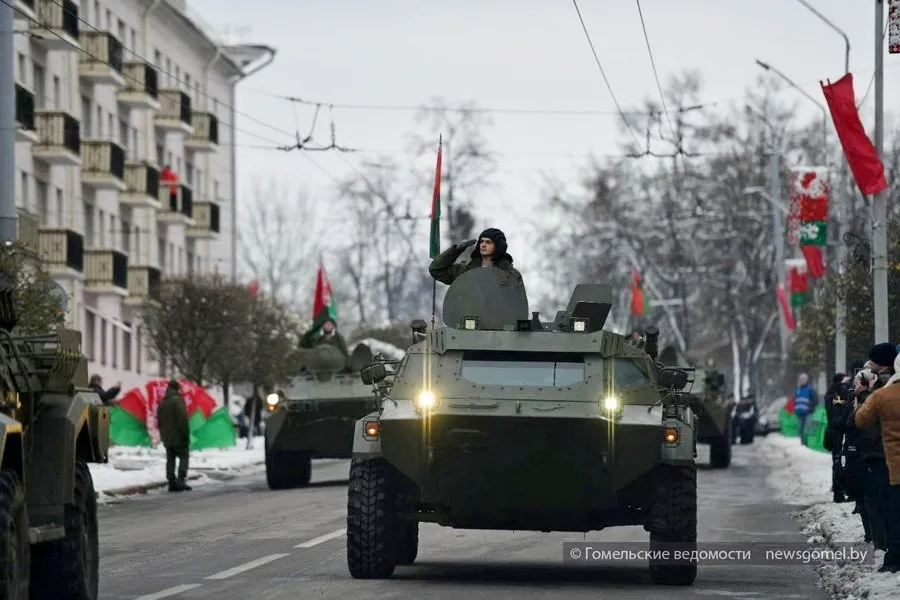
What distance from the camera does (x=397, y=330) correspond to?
80.8 meters

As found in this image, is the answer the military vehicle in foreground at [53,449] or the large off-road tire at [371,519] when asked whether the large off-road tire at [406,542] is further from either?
the military vehicle in foreground at [53,449]

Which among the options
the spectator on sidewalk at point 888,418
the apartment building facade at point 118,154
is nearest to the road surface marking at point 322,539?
the spectator on sidewalk at point 888,418

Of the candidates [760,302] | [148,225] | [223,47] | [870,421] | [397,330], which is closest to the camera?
[870,421]

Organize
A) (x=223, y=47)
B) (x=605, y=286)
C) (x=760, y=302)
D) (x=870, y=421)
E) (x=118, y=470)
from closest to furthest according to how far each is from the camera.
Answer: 1. (x=870, y=421)
2. (x=605, y=286)
3. (x=118, y=470)
4. (x=223, y=47)
5. (x=760, y=302)

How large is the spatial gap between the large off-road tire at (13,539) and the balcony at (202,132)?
56.3m

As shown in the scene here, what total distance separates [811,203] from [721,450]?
542cm

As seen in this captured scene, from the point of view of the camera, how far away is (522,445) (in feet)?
48.2

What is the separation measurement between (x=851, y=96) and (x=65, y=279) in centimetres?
2803

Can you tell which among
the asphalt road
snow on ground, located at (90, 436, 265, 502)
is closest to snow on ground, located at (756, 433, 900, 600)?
the asphalt road

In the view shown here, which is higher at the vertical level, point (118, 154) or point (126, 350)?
point (118, 154)

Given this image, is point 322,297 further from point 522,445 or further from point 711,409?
point 522,445

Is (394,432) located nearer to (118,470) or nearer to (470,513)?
(470,513)

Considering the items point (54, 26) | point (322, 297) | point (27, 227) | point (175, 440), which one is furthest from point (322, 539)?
point (54, 26)

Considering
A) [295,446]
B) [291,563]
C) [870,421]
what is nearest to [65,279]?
[295,446]
